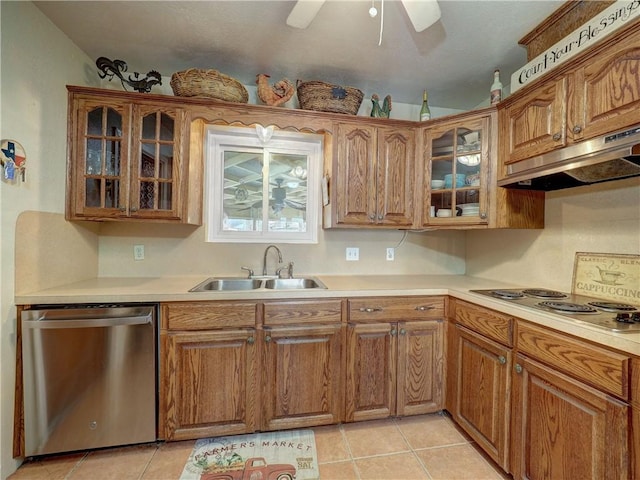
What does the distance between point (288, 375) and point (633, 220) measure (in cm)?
196

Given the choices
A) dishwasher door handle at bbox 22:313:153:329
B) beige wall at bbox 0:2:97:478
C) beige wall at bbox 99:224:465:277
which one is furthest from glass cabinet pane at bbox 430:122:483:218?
beige wall at bbox 0:2:97:478

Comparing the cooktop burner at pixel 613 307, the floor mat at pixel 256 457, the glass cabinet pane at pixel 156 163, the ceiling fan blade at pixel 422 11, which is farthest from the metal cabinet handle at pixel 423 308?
the glass cabinet pane at pixel 156 163

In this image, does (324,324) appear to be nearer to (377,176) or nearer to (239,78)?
(377,176)

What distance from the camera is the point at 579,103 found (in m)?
1.38

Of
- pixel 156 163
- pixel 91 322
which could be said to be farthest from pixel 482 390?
pixel 156 163

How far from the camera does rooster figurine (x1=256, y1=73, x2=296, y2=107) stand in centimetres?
198

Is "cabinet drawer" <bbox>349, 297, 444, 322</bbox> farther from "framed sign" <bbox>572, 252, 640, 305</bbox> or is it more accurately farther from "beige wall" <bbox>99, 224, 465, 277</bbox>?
"framed sign" <bbox>572, 252, 640, 305</bbox>

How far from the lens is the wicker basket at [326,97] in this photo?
2.01 metres

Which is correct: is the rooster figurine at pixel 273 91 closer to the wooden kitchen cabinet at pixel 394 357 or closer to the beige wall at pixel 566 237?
the wooden kitchen cabinet at pixel 394 357

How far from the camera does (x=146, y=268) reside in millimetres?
2184

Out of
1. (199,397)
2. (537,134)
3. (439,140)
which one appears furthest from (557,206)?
(199,397)

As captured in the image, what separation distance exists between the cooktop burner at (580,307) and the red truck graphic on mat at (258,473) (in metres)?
1.40

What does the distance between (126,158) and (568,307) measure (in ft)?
8.18

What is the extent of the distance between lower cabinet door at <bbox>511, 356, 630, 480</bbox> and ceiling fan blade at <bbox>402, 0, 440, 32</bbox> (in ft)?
5.36
